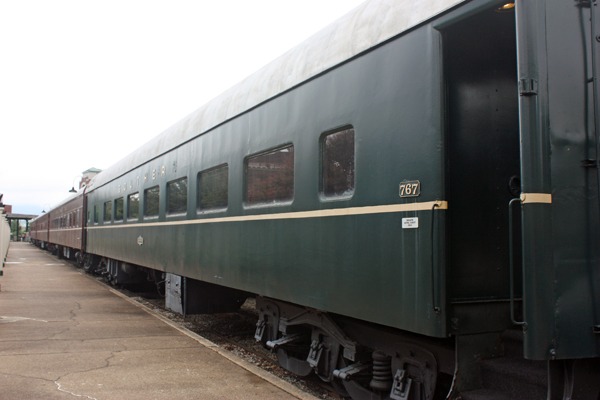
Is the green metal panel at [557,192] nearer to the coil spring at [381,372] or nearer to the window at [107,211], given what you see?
the coil spring at [381,372]

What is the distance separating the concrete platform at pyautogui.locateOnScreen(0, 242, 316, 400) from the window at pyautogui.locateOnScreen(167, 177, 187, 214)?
1.76m

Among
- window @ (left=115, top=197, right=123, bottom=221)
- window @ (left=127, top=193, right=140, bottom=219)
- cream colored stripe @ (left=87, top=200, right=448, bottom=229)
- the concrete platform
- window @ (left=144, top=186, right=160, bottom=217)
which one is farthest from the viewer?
window @ (left=115, top=197, right=123, bottom=221)

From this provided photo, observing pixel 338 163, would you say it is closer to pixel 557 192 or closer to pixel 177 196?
pixel 557 192

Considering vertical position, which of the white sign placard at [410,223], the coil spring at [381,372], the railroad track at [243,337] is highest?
the white sign placard at [410,223]

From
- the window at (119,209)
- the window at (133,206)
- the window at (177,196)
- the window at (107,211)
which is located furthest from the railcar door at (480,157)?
the window at (107,211)

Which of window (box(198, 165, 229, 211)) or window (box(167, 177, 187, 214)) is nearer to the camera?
window (box(198, 165, 229, 211))

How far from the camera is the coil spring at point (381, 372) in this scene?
379 centimetres

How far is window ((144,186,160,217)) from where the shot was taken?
8.81m

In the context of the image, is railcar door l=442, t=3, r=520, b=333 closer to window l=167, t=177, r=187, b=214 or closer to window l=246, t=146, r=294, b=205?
window l=246, t=146, r=294, b=205

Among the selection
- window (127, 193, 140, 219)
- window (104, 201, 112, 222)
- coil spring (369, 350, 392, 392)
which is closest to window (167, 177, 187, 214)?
window (127, 193, 140, 219)

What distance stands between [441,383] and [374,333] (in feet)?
1.96

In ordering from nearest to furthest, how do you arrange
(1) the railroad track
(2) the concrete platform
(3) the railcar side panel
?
(2) the concrete platform
(1) the railroad track
(3) the railcar side panel

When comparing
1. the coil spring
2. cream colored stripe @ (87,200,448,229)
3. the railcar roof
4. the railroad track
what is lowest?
the railroad track

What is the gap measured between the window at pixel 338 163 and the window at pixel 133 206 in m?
6.79
